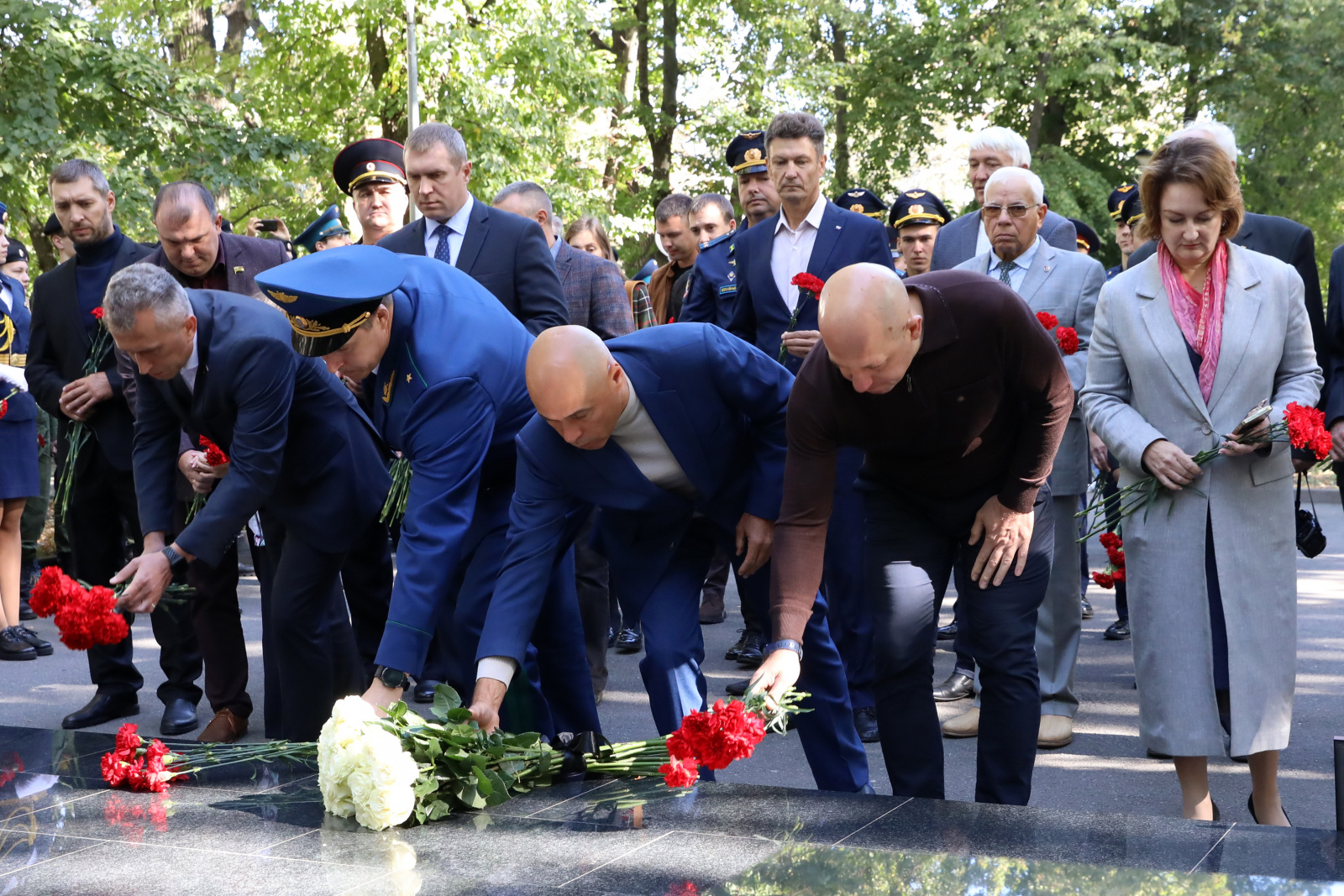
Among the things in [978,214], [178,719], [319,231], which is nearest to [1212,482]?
[978,214]

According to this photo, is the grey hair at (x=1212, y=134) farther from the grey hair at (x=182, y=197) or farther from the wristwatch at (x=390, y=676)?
the grey hair at (x=182, y=197)

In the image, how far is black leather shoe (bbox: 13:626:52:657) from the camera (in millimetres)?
7488

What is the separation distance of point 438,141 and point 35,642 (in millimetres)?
3857

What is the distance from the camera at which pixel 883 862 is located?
321cm

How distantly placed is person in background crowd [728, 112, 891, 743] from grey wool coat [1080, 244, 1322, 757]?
4.64ft

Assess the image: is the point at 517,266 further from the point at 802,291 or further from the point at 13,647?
the point at 13,647

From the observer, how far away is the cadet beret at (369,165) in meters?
6.75

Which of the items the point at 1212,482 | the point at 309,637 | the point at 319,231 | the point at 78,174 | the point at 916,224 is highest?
the point at 78,174

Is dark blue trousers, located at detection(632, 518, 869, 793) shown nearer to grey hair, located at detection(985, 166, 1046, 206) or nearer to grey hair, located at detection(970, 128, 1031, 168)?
grey hair, located at detection(985, 166, 1046, 206)

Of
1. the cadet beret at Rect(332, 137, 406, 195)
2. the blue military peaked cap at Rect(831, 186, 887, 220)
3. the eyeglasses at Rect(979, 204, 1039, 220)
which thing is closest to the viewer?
the eyeglasses at Rect(979, 204, 1039, 220)

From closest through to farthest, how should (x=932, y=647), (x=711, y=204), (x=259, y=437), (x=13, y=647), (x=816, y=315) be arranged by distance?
(x=932, y=647) < (x=259, y=437) < (x=816, y=315) < (x=13, y=647) < (x=711, y=204)

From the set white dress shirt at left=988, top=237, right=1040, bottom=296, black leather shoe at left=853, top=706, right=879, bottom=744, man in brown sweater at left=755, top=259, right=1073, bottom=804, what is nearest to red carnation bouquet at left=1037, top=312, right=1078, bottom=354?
white dress shirt at left=988, top=237, right=1040, bottom=296

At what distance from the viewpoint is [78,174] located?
20.0 ft

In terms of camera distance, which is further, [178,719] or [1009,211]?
[178,719]
